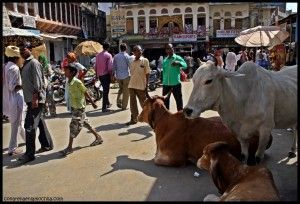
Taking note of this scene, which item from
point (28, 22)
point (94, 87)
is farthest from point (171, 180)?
point (28, 22)

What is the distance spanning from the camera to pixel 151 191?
15.1ft

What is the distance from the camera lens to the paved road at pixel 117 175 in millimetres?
4539

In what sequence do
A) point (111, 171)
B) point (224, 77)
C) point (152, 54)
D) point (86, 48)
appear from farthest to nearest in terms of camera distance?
point (152, 54) < point (86, 48) < point (111, 171) < point (224, 77)

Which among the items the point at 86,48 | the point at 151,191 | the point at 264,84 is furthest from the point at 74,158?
the point at 86,48

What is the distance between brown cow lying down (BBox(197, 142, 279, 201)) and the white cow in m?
0.46

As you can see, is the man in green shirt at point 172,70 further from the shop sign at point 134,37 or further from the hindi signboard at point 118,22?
the hindi signboard at point 118,22

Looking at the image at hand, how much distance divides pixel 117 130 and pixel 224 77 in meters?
3.92

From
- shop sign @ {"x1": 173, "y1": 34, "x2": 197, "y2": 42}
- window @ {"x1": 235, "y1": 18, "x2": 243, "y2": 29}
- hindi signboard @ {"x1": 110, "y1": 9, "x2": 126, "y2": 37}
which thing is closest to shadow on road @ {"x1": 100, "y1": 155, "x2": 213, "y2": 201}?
shop sign @ {"x1": 173, "y1": 34, "x2": 197, "y2": 42}

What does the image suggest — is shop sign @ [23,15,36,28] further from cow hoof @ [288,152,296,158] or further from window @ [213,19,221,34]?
window @ [213,19,221,34]

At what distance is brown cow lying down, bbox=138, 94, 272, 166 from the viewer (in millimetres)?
5152

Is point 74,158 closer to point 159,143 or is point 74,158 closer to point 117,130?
point 159,143

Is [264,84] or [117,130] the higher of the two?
[264,84]

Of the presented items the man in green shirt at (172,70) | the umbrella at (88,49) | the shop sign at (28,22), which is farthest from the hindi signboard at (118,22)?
the man in green shirt at (172,70)

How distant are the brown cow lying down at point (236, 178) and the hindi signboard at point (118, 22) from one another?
131 feet
